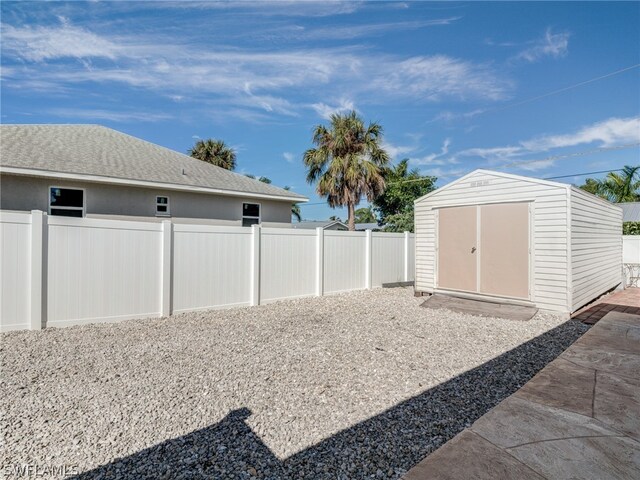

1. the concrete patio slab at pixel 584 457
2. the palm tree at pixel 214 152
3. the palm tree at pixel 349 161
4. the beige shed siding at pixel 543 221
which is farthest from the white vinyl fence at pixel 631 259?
the palm tree at pixel 214 152

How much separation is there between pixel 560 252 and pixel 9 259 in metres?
9.41

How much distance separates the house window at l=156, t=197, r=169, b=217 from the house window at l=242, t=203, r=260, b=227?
8.33 feet

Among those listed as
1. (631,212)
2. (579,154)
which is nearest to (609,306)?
(579,154)

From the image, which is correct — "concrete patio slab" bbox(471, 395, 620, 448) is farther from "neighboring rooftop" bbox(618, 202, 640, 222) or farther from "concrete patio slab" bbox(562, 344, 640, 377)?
"neighboring rooftop" bbox(618, 202, 640, 222)

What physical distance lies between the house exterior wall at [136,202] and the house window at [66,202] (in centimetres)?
11

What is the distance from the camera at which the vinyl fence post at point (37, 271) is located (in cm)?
496

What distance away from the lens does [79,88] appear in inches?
389

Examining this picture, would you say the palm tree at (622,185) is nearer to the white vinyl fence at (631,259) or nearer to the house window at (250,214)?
the white vinyl fence at (631,259)

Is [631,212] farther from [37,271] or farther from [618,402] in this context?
[37,271]

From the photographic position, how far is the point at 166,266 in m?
6.06

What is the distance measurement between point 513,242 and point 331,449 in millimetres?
6382

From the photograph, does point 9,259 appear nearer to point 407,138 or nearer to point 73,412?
point 73,412

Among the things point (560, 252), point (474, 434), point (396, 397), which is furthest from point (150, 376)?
point (560, 252)

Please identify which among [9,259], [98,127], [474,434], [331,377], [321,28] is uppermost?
[321,28]
